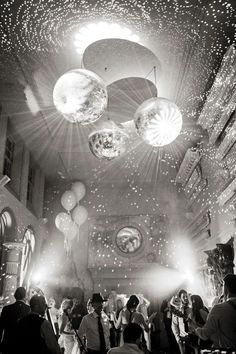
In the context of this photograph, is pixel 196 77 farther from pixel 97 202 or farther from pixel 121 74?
pixel 97 202

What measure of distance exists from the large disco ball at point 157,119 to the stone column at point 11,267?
4.99m

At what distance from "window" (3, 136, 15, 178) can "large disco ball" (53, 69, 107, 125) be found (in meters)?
5.16

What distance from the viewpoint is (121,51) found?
4430mm

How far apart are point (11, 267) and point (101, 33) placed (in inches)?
212

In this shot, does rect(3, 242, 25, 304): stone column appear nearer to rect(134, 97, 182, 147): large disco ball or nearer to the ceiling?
the ceiling

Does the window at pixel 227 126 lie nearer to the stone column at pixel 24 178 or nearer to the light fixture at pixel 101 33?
the light fixture at pixel 101 33

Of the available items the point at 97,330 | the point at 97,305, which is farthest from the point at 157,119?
the point at 97,330

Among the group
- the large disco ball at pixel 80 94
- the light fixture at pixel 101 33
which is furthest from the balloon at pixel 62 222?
the large disco ball at pixel 80 94

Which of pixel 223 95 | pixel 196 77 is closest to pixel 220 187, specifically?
pixel 223 95

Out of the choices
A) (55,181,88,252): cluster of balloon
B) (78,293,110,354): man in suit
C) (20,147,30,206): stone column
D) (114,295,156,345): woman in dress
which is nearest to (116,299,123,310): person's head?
(55,181,88,252): cluster of balloon

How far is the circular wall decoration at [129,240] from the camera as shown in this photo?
10266 millimetres

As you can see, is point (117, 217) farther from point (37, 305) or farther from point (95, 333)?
point (37, 305)

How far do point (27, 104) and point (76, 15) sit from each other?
9.53ft

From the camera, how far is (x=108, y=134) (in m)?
4.05
